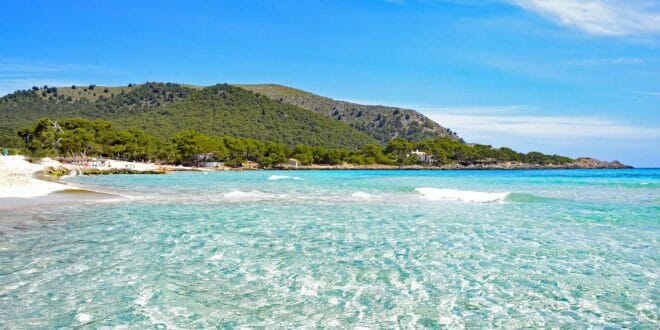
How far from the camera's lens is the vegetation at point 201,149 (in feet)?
291

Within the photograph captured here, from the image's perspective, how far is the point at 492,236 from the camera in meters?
13.9

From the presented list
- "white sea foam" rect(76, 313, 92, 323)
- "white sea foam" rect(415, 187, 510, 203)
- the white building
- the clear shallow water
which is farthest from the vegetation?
"white sea foam" rect(76, 313, 92, 323)

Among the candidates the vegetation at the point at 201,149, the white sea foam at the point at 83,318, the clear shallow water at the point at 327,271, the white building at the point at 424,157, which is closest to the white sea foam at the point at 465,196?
the clear shallow water at the point at 327,271

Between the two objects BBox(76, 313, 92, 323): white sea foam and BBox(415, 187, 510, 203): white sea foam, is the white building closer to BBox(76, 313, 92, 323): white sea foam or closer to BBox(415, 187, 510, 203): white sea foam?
BBox(415, 187, 510, 203): white sea foam

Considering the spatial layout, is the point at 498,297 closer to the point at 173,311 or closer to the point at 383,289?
the point at 383,289

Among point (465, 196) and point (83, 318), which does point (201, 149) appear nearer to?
point (465, 196)

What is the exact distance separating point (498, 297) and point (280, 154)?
128 meters

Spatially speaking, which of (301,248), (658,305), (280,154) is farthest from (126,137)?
(658,305)

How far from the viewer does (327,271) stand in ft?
31.3

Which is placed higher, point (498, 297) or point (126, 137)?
point (126, 137)

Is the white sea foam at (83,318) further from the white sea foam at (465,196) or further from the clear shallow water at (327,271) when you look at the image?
the white sea foam at (465,196)

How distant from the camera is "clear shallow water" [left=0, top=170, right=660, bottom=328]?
686 centimetres

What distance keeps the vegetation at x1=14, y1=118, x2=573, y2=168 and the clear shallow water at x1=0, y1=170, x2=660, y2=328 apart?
78051 mm

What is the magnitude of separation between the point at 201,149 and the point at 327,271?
106 m
